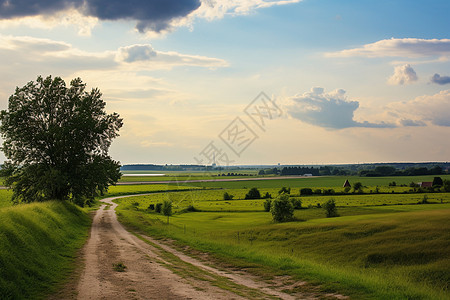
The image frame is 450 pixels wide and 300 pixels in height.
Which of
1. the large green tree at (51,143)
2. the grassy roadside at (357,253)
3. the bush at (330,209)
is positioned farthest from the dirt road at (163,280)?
the bush at (330,209)

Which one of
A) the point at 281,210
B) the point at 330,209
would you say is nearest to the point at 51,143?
the point at 281,210

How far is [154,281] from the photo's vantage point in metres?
18.9

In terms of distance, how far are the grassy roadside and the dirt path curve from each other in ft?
10.0

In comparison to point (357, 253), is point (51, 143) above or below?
above

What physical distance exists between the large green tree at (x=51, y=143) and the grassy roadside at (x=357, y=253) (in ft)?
52.2

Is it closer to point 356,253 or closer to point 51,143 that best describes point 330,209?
point 356,253

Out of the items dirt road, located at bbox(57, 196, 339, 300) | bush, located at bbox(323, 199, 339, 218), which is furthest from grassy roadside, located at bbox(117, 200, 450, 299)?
bush, located at bbox(323, 199, 339, 218)

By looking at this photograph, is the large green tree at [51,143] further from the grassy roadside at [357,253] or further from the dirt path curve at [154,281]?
the dirt path curve at [154,281]

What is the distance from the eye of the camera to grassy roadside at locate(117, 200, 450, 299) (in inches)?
764

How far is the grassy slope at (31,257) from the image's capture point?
16.0 metres

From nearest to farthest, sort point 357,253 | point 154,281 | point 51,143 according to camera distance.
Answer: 1. point 154,281
2. point 357,253
3. point 51,143

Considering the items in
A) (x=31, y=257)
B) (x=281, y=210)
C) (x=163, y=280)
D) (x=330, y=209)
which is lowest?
(x=330, y=209)

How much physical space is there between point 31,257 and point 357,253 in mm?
24932

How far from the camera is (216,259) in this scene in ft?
88.7
